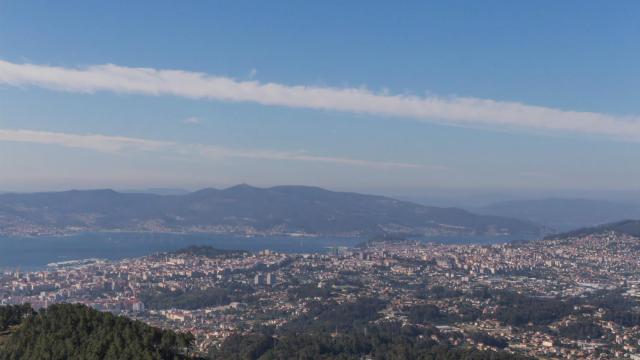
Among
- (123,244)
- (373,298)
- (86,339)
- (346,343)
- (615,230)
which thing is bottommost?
(123,244)

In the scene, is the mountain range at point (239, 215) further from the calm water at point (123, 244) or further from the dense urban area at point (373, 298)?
the dense urban area at point (373, 298)

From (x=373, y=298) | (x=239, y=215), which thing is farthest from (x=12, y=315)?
(x=239, y=215)

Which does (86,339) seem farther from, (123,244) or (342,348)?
(123,244)

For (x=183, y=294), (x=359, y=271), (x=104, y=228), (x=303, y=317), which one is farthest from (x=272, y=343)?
(x=104, y=228)

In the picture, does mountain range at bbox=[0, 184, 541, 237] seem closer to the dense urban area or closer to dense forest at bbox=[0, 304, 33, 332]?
the dense urban area

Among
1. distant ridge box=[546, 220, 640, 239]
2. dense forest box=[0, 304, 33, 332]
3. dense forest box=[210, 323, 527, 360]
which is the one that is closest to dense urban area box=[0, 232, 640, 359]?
dense forest box=[210, 323, 527, 360]

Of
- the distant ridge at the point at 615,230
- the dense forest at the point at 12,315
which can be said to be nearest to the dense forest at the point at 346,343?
the dense forest at the point at 12,315
